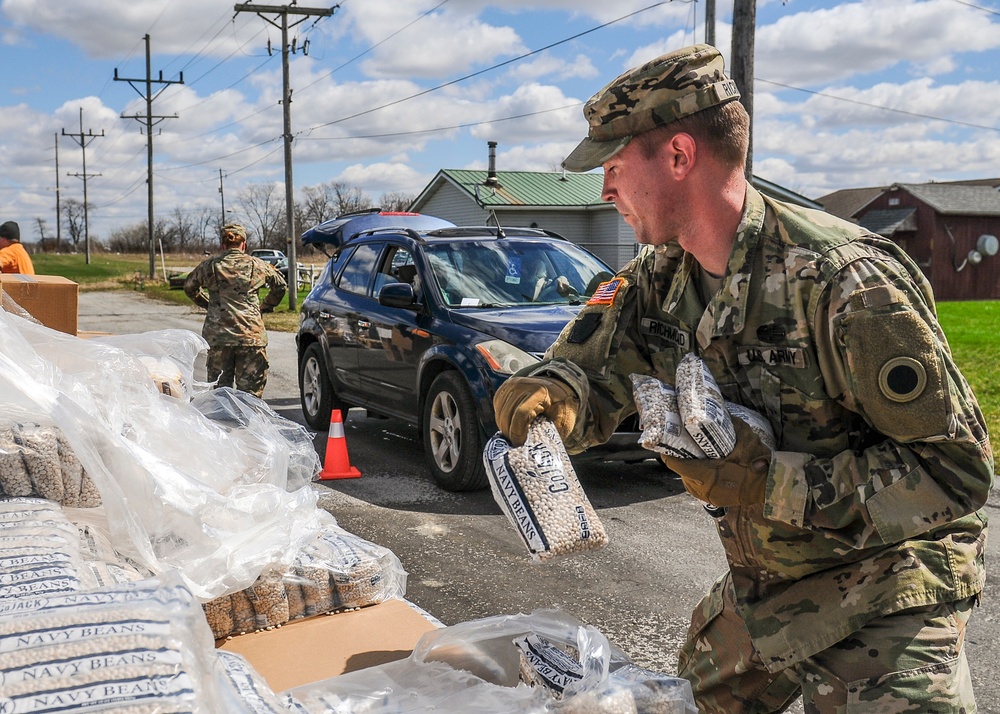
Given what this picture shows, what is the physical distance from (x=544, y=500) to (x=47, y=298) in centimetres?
266

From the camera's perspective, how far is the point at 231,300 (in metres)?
9.12

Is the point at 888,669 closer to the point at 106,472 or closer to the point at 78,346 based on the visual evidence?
the point at 106,472

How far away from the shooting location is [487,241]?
7734 millimetres

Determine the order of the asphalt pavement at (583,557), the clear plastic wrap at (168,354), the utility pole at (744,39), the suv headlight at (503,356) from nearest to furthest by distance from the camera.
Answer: the clear plastic wrap at (168,354) < the asphalt pavement at (583,557) < the suv headlight at (503,356) < the utility pole at (744,39)

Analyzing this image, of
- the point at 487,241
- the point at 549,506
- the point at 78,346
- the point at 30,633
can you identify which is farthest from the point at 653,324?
the point at 487,241

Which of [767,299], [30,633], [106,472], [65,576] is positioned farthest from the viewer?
[106,472]

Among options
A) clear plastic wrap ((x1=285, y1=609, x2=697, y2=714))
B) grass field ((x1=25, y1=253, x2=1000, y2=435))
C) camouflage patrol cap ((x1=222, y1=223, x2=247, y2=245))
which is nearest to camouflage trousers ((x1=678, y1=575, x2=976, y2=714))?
clear plastic wrap ((x1=285, y1=609, x2=697, y2=714))

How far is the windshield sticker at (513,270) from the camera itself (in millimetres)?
7336

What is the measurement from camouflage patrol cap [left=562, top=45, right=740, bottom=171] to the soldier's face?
0.04m

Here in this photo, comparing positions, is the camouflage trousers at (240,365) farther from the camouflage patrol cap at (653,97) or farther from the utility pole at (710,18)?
the utility pole at (710,18)

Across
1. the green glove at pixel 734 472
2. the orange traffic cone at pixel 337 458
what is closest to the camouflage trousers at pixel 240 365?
the orange traffic cone at pixel 337 458

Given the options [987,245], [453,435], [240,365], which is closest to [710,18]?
[240,365]

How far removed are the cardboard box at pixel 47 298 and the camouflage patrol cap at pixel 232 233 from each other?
5503 mm

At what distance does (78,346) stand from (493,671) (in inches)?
65.2
